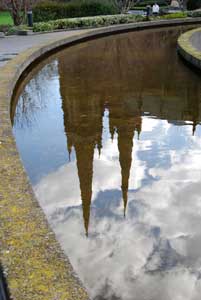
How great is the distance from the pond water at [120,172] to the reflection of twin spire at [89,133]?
0.07 feet

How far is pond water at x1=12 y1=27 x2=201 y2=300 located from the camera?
4.03 m

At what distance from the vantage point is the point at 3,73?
10.7 metres

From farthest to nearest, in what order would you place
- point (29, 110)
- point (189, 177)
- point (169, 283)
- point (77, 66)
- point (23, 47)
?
point (23, 47)
point (77, 66)
point (29, 110)
point (189, 177)
point (169, 283)

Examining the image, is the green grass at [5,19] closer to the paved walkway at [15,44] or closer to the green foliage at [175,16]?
the green foliage at [175,16]

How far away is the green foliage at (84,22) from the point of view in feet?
77.8

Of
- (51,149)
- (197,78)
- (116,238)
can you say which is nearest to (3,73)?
(51,149)

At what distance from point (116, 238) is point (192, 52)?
1119 cm

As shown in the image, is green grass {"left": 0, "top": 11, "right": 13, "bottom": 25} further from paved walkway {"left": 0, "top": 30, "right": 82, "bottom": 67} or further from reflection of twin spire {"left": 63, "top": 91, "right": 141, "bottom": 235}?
reflection of twin spire {"left": 63, "top": 91, "right": 141, "bottom": 235}

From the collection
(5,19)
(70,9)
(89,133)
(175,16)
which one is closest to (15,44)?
(89,133)

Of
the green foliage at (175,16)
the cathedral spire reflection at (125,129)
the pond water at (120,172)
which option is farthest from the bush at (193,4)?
the cathedral spire reflection at (125,129)

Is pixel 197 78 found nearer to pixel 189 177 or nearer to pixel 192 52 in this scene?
pixel 192 52

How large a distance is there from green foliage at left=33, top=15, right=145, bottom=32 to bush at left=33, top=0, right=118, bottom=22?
7.99 ft

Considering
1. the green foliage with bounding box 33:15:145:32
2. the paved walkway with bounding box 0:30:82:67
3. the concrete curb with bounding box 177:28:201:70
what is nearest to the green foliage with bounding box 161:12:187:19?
the green foliage with bounding box 33:15:145:32

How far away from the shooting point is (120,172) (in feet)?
20.6
